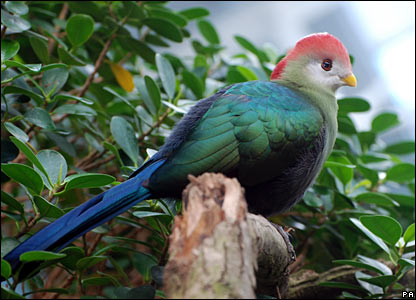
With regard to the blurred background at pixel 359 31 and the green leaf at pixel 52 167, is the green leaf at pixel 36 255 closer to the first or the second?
the green leaf at pixel 52 167

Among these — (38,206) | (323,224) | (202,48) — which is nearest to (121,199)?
(38,206)

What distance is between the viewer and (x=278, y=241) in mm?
1470

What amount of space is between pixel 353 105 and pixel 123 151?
3.40ft

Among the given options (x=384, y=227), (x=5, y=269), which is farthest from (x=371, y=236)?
(x=5, y=269)

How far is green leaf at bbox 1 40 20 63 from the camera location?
184 centimetres

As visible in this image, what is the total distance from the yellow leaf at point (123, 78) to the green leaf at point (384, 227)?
4.00ft

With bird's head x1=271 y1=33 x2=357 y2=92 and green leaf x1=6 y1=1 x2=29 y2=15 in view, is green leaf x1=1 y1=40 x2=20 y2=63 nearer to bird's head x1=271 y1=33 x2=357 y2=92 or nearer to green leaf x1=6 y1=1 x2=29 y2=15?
green leaf x1=6 y1=1 x2=29 y2=15

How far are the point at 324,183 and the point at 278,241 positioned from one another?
34.9 inches

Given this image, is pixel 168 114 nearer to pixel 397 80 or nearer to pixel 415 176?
pixel 415 176

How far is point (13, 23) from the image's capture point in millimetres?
2004

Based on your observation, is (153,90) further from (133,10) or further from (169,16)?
(169,16)

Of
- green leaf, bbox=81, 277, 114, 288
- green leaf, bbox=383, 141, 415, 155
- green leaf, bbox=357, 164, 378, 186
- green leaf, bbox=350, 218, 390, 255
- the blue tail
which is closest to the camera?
the blue tail

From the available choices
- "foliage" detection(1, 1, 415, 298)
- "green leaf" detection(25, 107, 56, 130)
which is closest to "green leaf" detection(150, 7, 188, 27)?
"foliage" detection(1, 1, 415, 298)

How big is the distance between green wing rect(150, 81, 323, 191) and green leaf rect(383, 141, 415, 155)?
3.61 ft
